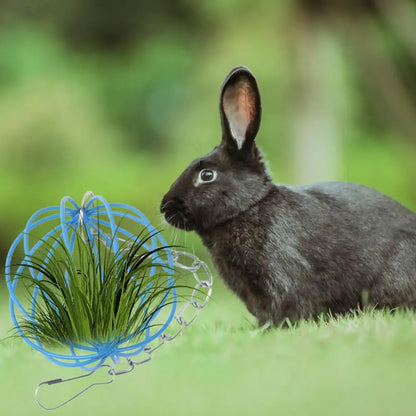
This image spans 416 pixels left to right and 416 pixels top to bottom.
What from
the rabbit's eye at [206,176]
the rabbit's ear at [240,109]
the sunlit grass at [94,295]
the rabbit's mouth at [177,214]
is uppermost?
the rabbit's ear at [240,109]

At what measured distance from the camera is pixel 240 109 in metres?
2.65

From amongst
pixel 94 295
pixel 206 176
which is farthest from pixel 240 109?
pixel 94 295

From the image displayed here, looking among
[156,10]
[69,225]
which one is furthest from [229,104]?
[156,10]

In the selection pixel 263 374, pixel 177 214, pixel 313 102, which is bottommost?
pixel 263 374

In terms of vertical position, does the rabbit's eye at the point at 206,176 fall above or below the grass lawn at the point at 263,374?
above

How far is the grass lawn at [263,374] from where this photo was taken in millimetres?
1863

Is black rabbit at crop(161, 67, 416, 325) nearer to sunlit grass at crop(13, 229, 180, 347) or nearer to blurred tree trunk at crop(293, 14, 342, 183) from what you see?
sunlit grass at crop(13, 229, 180, 347)

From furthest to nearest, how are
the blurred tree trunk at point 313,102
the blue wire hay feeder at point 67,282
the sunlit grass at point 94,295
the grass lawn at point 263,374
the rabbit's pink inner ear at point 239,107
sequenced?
the blurred tree trunk at point 313,102 → the rabbit's pink inner ear at point 239,107 → the sunlit grass at point 94,295 → the blue wire hay feeder at point 67,282 → the grass lawn at point 263,374

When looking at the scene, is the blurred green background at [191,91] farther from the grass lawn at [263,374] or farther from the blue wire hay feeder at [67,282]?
the grass lawn at [263,374]

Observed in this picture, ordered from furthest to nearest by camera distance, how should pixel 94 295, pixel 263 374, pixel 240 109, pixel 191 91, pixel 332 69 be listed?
pixel 191 91, pixel 332 69, pixel 240 109, pixel 94 295, pixel 263 374

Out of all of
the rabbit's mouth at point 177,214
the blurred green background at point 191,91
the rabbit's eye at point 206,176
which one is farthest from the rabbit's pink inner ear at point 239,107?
the blurred green background at point 191,91

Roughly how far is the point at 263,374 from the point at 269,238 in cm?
66

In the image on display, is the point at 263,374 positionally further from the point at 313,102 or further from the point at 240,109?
the point at 313,102

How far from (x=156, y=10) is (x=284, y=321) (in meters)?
5.01
